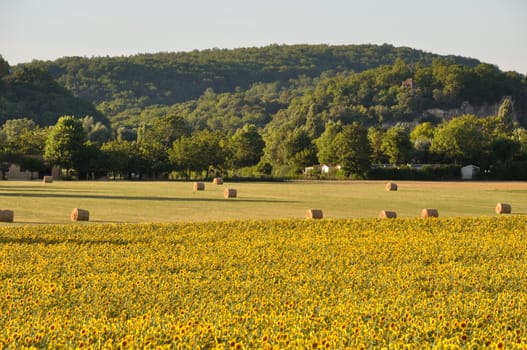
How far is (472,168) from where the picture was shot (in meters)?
140

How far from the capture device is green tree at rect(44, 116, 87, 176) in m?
121

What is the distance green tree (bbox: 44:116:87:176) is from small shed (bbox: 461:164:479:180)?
235 feet

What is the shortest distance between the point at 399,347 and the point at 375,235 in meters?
18.2

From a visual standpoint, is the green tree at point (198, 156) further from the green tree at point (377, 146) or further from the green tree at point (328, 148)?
the green tree at point (377, 146)

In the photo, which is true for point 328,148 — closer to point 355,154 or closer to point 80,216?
point 355,154

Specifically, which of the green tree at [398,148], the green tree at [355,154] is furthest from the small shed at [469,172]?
the green tree at [355,154]

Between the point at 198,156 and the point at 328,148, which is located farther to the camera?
the point at 328,148

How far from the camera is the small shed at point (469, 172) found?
13668cm

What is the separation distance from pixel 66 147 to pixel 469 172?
76.9 m

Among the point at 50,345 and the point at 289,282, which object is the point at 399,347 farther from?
the point at 289,282

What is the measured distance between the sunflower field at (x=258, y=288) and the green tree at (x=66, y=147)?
95362 millimetres

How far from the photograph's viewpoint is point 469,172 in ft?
456

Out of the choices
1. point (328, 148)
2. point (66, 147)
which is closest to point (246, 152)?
point (328, 148)

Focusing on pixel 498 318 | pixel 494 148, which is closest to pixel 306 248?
pixel 498 318
